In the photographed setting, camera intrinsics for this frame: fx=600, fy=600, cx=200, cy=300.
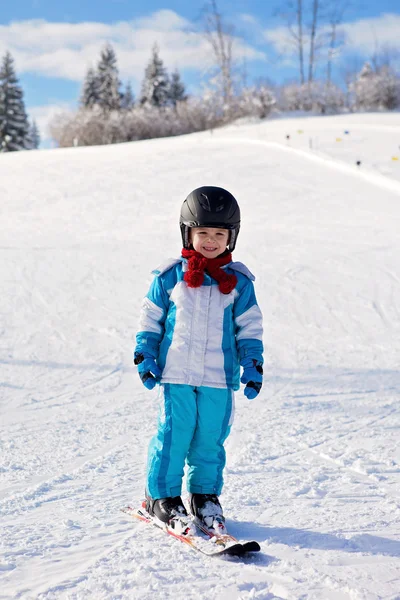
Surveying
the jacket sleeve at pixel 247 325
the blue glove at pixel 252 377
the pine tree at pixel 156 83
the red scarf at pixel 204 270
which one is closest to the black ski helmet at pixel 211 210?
the red scarf at pixel 204 270

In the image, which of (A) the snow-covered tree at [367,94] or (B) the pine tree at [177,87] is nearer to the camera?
(A) the snow-covered tree at [367,94]

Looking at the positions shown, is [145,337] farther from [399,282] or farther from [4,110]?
[4,110]

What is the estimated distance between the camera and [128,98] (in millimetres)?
53188

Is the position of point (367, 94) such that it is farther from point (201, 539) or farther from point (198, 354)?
point (201, 539)

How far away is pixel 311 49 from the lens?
44.2 m

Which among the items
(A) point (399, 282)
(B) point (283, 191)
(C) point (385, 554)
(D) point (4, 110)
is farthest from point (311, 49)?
(C) point (385, 554)

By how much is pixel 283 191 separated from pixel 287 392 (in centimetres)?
1077

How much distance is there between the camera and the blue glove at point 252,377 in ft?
9.57

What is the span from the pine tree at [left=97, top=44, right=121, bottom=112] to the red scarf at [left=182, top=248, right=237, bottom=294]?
48265 millimetres

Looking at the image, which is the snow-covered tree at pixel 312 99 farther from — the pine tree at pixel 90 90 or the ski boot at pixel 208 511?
the ski boot at pixel 208 511

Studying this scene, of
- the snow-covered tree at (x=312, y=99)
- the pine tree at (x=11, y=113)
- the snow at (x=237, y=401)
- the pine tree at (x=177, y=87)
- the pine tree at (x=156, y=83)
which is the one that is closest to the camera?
the snow at (x=237, y=401)

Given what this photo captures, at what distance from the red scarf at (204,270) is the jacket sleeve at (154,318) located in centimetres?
17

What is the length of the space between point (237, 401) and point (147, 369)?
278 centimetres

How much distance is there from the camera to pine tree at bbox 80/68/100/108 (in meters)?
49.5
